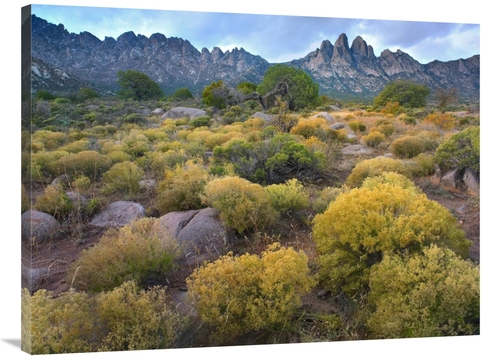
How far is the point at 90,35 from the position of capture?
6.02 meters

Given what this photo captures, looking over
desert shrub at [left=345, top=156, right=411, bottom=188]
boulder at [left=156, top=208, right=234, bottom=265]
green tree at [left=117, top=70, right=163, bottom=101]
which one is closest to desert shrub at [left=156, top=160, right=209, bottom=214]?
boulder at [left=156, top=208, right=234, bottom=265]

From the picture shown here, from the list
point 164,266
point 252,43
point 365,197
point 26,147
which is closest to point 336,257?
point 365,197

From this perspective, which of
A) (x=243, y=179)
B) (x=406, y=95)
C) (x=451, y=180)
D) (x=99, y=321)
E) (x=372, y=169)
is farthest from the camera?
(x=406, y=95)

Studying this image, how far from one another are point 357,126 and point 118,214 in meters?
3.23

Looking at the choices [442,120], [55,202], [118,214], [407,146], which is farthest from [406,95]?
[55,202]

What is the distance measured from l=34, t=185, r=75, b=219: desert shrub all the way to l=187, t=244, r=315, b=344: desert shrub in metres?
1.45

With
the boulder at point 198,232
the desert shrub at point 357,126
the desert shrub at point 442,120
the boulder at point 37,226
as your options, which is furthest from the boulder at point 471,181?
the boulder at point 37,226

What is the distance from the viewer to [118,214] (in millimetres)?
6152

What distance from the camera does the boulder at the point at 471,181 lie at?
7.02 m

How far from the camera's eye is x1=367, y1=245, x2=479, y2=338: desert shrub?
5.90 meters

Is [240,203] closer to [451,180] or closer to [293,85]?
[293,85]

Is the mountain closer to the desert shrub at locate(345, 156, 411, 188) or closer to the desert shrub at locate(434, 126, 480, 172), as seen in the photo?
the desert shrub at locate(434, 126, 480, 172)

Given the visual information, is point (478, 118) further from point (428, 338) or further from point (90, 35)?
point (90, 35)
